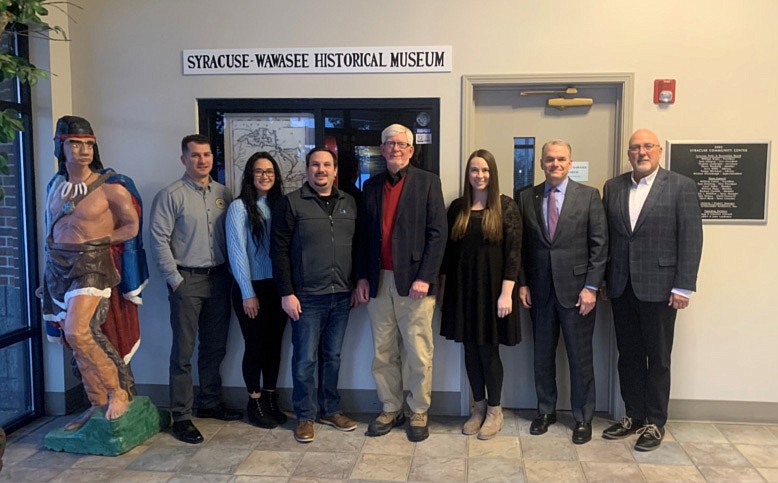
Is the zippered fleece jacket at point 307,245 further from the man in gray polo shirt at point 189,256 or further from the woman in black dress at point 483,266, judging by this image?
the woman in black dress at point 483,266

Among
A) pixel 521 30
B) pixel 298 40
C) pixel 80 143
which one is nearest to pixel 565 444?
pixel 521 30

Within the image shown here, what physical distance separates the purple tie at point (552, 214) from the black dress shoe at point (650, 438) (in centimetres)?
115

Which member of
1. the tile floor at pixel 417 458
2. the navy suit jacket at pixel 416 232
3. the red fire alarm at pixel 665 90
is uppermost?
the red fire alarm at pixel 665 90

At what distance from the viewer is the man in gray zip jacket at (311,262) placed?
3240 millimetres

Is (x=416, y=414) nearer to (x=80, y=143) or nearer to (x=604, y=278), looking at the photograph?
(x=604, y=278)

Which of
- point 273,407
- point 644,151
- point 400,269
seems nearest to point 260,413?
point 273,407

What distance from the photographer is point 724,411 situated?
358cm

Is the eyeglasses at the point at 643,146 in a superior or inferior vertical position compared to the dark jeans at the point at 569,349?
superior

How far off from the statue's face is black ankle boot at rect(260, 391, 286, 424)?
1.65 metres

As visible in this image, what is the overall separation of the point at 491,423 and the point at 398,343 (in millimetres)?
683

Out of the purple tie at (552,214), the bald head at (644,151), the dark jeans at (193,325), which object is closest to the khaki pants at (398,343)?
the purple tie at (552,214)

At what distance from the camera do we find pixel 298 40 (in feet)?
11.9

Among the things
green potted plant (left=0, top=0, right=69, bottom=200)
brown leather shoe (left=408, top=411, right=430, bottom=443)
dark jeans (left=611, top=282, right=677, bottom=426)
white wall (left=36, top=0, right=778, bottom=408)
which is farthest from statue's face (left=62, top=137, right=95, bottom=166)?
dark jeans (left=611, top=282, right=677, bottom=426)

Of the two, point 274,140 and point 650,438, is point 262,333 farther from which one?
point 650,438
